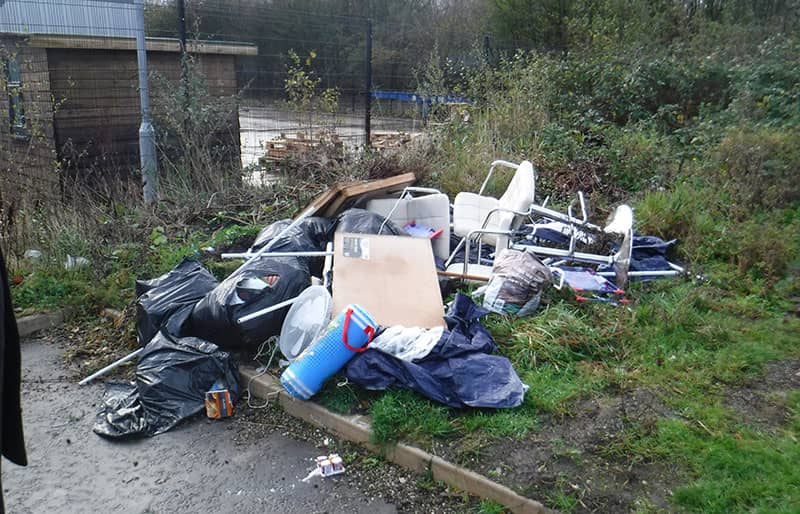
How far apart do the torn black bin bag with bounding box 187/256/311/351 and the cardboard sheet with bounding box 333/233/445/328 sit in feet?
1.21

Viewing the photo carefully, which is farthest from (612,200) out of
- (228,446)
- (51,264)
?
(51,264)

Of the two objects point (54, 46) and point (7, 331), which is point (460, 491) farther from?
point (54, 46)

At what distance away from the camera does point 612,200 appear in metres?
6.83

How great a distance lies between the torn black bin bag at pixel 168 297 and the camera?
3.89 m

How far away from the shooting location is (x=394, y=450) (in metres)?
3.03

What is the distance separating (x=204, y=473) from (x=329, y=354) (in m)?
→ 0.86

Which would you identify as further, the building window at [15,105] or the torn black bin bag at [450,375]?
the building window at [15,105]

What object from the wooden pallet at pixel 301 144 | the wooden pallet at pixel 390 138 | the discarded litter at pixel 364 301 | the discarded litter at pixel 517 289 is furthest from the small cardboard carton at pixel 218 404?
the wooden pallet at pixel 390 138

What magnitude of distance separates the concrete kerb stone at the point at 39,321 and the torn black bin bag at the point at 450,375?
8.69ft

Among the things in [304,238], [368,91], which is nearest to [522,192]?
[304,238]

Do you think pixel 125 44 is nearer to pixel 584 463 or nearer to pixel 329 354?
pixel 329 354

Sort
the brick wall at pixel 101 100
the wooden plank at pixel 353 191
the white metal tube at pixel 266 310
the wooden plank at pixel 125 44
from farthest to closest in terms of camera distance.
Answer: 1. the brick wall at pixel 101 100
2. the wooden plank at pixel 125 44
3. the wooden plank at pixel 353 191
4. the white metal tube at pixel 266 310

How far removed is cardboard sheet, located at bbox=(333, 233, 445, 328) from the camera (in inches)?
154

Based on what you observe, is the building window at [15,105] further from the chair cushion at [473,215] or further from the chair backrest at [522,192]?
the chair backrest at [522,192]
